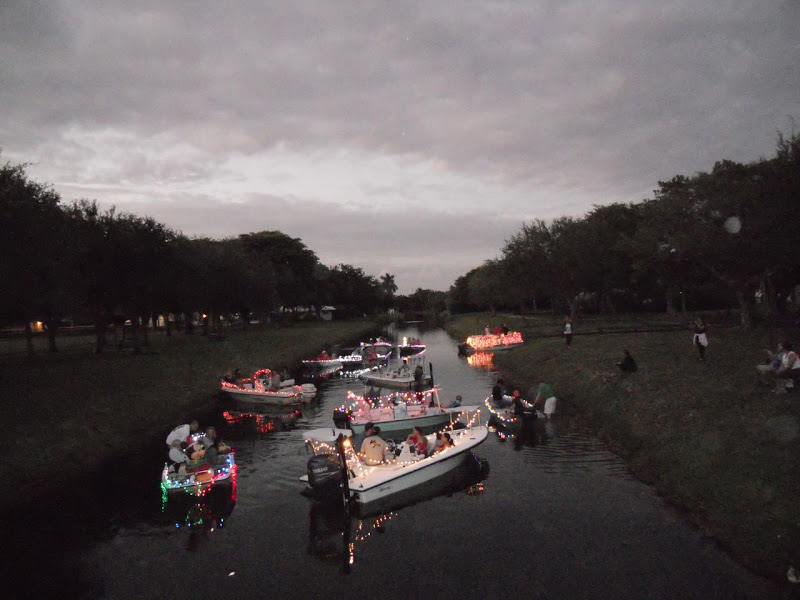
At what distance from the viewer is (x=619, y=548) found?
13.5m

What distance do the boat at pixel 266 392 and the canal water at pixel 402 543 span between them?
14.0 m

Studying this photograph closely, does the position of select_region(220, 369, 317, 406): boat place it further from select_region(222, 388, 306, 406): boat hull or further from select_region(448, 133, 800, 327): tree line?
select_region(448, 133, 800, 327): tree line

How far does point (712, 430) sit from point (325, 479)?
13.2 meters

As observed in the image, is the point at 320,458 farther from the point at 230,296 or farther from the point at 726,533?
the point at 230,296

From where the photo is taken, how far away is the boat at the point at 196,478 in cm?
1936

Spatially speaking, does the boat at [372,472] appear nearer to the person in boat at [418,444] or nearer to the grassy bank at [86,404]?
the person in boat at [418,444]

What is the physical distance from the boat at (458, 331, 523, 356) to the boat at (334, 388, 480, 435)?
101 ft

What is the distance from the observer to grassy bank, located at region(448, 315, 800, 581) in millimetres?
13008

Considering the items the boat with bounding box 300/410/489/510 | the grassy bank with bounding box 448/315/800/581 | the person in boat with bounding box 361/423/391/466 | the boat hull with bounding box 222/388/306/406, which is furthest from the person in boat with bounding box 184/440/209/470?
the grassy bank with bounding box 448/315/800/581

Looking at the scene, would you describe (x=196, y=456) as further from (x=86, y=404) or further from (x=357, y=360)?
(x=357, y=360)

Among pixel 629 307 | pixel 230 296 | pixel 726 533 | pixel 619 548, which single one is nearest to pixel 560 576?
pixel 619 548

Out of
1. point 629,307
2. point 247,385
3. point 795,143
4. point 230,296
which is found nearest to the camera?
point 795,143

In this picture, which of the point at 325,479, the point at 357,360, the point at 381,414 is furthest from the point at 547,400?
the point at 357,360

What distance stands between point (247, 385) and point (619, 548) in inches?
1099
